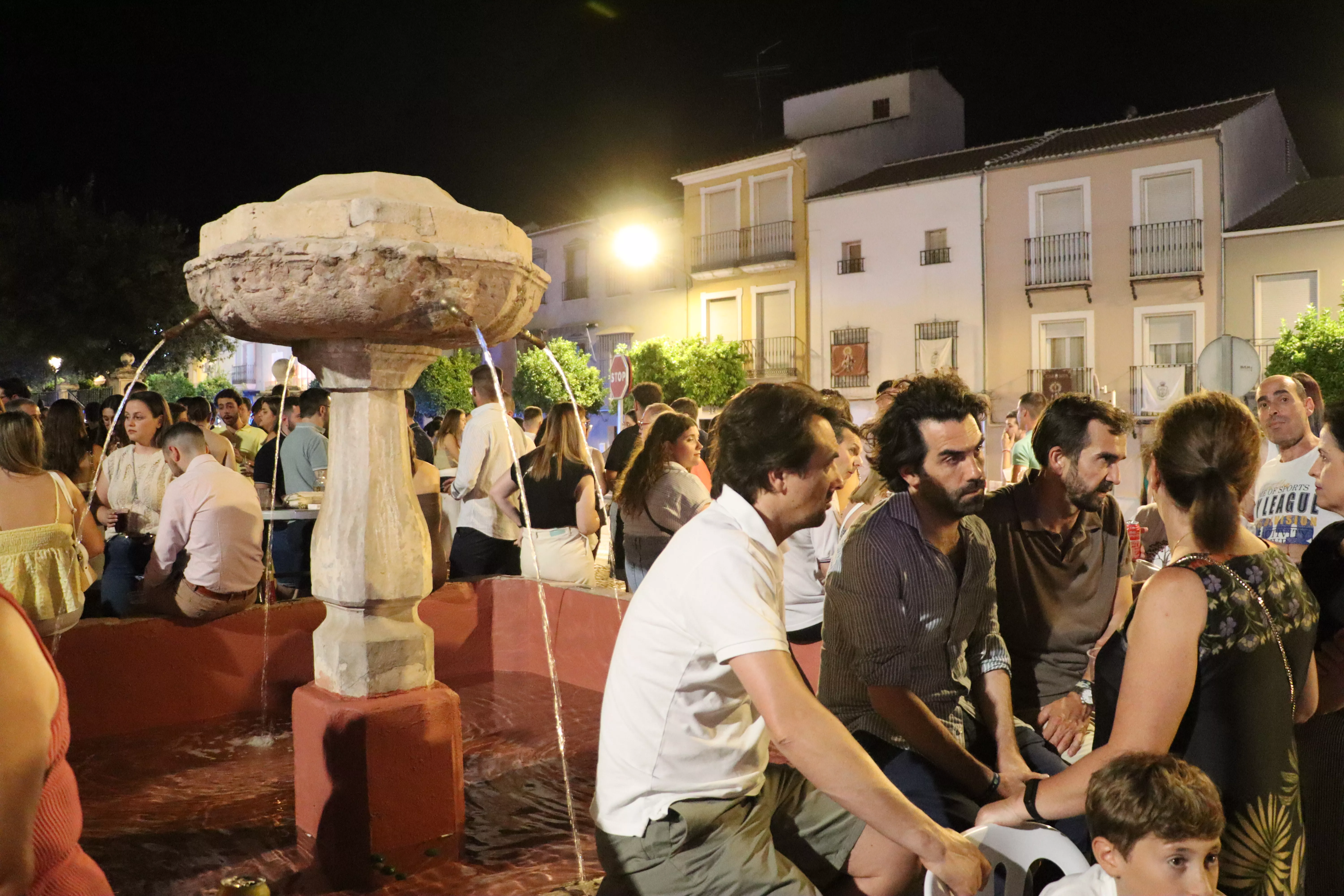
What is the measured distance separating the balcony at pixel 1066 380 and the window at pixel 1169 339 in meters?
1.32

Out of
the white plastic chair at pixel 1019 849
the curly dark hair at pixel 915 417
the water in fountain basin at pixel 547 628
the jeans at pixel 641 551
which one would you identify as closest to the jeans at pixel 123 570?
the water in fountain basin at pixel 547 628

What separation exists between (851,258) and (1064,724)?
1048 inches

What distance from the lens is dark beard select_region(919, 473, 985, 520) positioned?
9.86 feet

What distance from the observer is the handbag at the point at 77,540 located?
4797 mm

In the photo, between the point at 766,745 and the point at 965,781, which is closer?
the point at 766,745

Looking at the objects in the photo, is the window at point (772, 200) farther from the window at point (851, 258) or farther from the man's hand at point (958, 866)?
the man's hand at point (958, 866)

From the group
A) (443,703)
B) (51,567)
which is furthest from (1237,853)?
(51,567)

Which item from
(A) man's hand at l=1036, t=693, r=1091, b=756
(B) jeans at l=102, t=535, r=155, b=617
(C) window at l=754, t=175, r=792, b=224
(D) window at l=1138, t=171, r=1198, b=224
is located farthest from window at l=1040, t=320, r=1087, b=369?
(A) man's hand at l=1036, t=693, r=1091, b=756

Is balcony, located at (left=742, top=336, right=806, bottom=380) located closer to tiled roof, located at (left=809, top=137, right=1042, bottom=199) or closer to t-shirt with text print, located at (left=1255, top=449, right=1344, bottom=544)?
tiled roof, located at (left=809, top=137, right=1042, bottom=199)

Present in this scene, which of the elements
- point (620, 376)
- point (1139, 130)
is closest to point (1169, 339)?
point (1139, 130)

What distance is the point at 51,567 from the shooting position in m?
4.63

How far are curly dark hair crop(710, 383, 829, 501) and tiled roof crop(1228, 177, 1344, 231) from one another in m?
24.2

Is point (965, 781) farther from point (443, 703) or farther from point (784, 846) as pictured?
point (443, 703)

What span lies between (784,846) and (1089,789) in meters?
0.77
